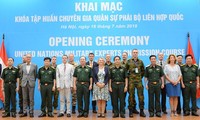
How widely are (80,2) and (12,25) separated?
1.94 metres

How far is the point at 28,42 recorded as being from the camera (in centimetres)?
810

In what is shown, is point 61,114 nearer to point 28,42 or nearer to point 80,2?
point 28,42

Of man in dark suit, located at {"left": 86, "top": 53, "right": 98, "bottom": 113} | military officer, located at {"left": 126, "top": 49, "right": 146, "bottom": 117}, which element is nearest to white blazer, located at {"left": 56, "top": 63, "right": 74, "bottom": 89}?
man in dark suit, located at {"left": 86, "top": 53, "right": 98, "bottom": 113}

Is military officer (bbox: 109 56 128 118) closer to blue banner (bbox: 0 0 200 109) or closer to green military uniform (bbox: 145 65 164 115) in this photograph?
green military uniform (bbox: 145 65 164 115)

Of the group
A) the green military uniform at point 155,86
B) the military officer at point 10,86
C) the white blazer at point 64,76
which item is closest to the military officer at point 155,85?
the green military uniform at point 155,86

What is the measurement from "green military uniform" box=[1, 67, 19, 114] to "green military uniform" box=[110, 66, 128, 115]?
2166mm

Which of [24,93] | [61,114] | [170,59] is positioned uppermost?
[170,59]

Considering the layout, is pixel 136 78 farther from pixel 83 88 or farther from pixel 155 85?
pixel 83 88

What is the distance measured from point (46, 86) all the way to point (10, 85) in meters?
0.80

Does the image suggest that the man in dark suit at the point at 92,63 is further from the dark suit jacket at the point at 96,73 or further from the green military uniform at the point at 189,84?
the green military uniform at the point at 189,84

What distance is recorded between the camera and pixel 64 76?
668 centimetres

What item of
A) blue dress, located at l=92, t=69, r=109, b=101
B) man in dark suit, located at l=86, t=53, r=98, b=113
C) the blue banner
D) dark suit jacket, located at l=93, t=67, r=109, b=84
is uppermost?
the blue banner

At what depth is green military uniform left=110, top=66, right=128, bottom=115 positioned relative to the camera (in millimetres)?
6439

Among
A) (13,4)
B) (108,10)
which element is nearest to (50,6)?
(13,4)
